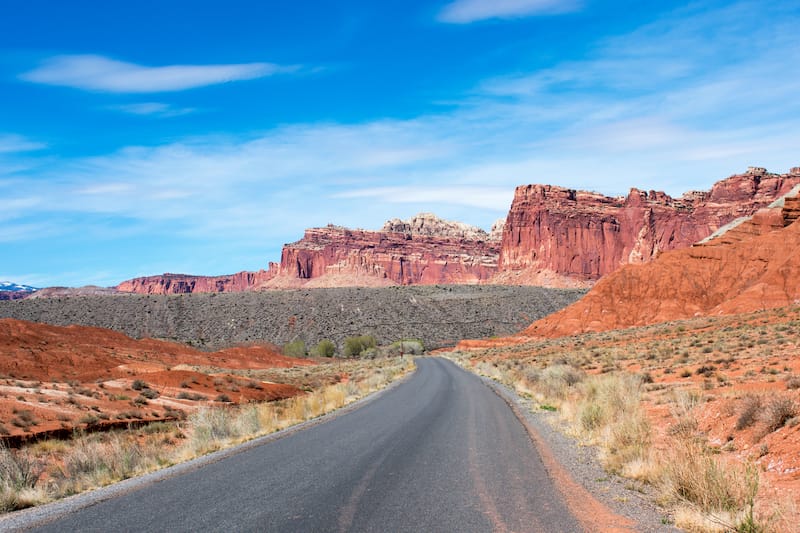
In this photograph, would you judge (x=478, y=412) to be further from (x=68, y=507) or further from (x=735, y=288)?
(x=735, y=288)

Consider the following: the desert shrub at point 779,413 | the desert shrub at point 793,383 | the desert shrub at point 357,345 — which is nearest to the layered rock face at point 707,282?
the desert shrub at point 357,345

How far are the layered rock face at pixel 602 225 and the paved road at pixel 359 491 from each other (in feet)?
513

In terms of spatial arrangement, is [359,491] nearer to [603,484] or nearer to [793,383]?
[603,484]

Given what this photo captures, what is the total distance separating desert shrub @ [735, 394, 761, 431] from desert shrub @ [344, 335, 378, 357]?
75791 millimetres

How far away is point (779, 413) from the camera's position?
9.12 m

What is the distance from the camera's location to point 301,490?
7949mm

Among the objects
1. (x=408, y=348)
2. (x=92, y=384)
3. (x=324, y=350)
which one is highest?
(x=92, y=384)

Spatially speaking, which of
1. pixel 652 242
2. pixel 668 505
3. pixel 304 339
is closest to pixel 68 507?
pixel 668 505

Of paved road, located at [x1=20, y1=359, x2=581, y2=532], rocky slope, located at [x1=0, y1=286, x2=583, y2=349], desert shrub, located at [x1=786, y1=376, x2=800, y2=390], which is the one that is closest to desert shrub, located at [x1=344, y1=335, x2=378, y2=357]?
rocky slope, located at [x1=0, y1=286, x2=583, y2=349]

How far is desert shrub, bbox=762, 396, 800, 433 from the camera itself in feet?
30.0

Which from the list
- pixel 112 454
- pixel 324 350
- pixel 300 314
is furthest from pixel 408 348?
pixel 112 454

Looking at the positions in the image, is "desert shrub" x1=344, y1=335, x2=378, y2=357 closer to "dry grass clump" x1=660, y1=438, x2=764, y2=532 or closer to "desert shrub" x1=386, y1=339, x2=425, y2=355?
"desert shrub" x1=386, y1=339, x2=425, y2=355

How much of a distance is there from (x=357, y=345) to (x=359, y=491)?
79.8m

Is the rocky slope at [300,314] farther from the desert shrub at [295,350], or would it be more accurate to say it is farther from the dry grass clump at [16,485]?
the dry grass clump at [16,485]
